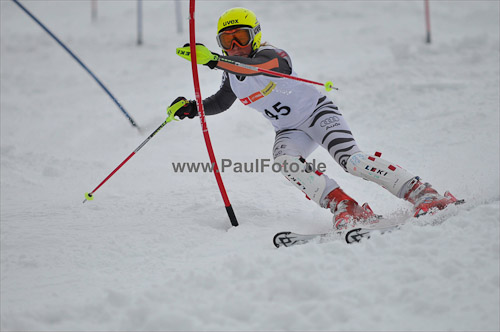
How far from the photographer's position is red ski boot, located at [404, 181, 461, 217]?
2.94m

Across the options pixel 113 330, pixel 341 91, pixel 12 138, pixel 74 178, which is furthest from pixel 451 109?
pixel 12 138

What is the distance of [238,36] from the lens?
3449 millimetres

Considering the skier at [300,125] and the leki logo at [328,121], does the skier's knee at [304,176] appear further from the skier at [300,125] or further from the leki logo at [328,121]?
the leki logo at [328,121]

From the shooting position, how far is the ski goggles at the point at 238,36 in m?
3.44

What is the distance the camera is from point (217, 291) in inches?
83.7

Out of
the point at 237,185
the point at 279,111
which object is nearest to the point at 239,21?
the point at 279,111

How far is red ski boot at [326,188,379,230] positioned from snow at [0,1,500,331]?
263 millimetres

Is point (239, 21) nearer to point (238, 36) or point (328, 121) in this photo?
point (238, 36)

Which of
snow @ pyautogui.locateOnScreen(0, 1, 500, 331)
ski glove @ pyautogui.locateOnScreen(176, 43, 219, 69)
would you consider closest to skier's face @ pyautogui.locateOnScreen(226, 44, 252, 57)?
ski glove @ pyautogui.locateOnScreen(176, 43, 219, 69)

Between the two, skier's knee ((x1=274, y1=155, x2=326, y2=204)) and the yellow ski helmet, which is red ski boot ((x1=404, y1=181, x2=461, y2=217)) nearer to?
skier's knee ((x1=274, y1=155, x2=326, y2=204))

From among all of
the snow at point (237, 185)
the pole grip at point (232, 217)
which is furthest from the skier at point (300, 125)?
the pole grip at point (232, 217)

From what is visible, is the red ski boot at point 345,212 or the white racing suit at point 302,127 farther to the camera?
the white racing suit at point 302,127

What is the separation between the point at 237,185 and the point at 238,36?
1.70 meters

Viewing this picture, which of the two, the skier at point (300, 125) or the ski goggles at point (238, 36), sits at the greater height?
the ski goggles at point (238, 36)
